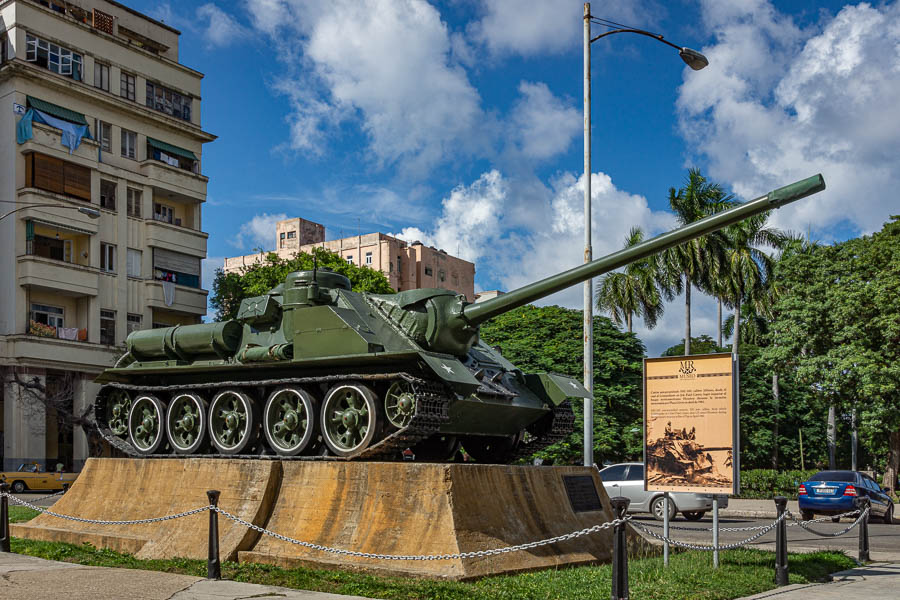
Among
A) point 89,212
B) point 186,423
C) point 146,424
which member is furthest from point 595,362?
point 186,423

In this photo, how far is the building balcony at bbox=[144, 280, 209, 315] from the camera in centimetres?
4266

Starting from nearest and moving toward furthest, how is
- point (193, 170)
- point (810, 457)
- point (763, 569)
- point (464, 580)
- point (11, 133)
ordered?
point (464, 580), point (763, 569), point (11, 133), point (193, 170), point (810, 457)

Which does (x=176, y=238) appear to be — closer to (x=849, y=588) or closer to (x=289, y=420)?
(x=289, y=420)

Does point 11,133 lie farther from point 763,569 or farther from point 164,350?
point 763,569

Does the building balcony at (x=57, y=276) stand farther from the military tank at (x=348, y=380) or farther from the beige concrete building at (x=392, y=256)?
the beige concrete building at (x=392, y=256)

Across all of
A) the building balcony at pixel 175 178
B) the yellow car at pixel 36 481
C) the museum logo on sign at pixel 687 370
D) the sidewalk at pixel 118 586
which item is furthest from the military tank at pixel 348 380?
the building balcony at pixel 175 178

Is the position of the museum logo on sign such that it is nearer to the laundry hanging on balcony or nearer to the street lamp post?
the street lamp post

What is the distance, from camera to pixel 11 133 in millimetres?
38219

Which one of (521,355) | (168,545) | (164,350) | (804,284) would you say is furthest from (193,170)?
(168,545)

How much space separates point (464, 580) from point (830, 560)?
18.1 feet

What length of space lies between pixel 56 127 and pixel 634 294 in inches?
1048

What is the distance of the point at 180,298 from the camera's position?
144 feet

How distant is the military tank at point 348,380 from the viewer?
12422 mm

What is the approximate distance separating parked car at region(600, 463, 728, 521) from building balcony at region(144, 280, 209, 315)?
86.3 ft
